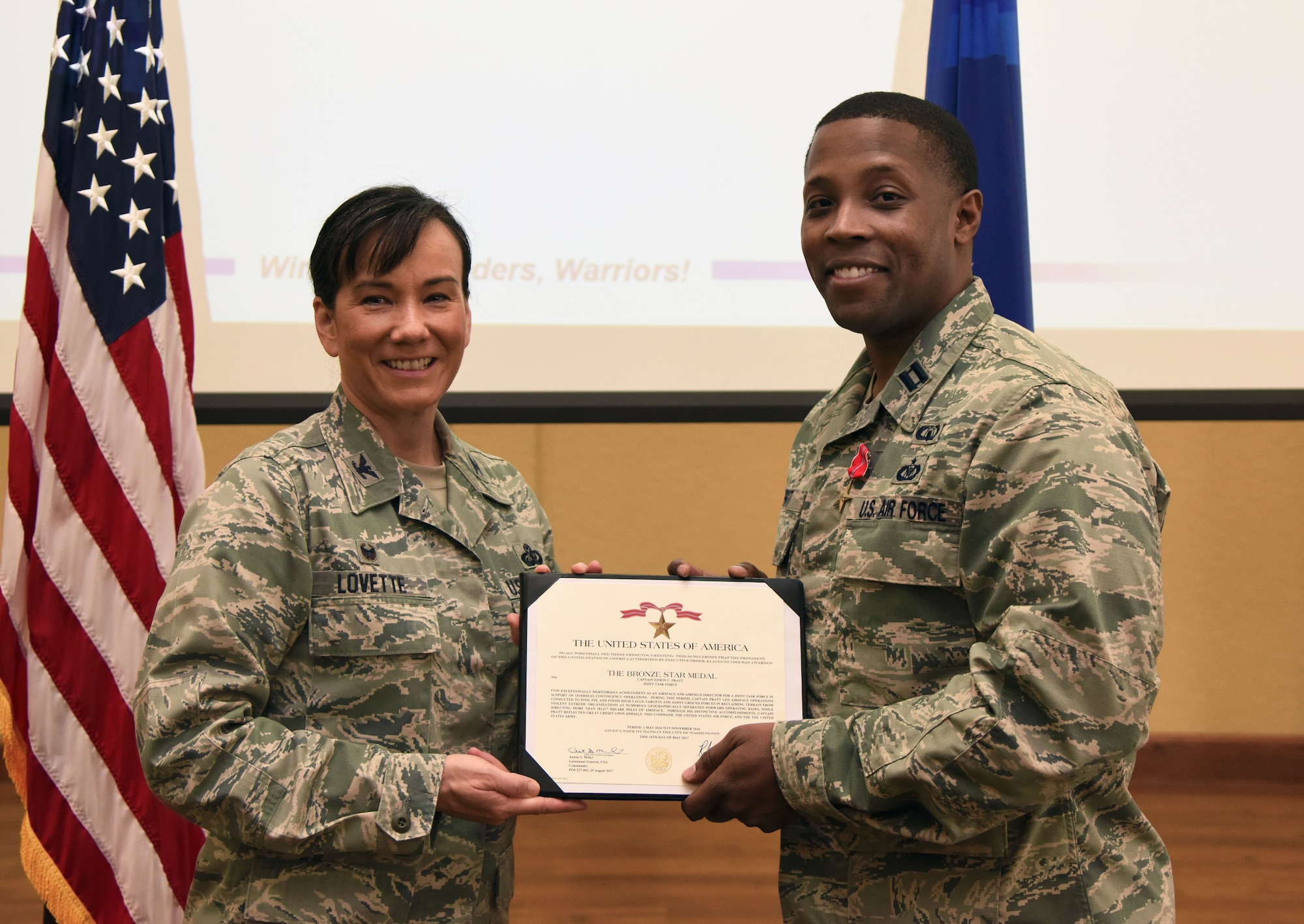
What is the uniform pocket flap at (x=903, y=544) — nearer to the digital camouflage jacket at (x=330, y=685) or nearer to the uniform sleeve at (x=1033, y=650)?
the uniform sleeve at (x=1033, y=650)

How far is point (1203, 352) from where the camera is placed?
325 centimetres

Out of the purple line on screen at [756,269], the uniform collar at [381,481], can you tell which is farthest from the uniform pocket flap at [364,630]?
the purple line on screen at [756,269]

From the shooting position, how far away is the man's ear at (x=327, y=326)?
1664 mm

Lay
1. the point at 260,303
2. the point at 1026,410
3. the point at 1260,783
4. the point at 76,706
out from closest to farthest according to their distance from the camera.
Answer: the point at 1026,410, the point at 76,706, the point at 260,303, the point at 1260,783

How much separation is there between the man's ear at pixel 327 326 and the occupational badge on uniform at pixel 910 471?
912mm

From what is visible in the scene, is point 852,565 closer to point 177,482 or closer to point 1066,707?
point 1066,707

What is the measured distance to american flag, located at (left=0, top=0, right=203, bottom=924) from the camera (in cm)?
244

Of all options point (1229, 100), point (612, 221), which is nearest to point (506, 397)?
point (612, 221)

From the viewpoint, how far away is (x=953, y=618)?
1.38m

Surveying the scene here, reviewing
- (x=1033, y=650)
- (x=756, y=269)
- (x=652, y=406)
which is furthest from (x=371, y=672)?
(x=756, y=269)

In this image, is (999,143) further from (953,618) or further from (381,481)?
(381,481)

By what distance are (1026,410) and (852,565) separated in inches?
12.6

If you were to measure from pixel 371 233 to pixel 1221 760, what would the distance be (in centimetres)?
458

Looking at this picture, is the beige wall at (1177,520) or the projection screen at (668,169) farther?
the beige wall at (1177,520)
